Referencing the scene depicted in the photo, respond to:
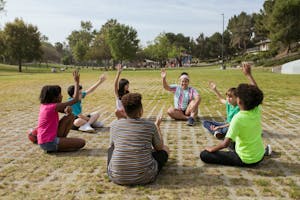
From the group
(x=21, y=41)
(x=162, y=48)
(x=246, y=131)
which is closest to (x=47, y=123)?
(x=246, y=131)

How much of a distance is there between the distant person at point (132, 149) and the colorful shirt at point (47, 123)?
1.68m

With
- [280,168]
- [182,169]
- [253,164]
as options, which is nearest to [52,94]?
[182,169]

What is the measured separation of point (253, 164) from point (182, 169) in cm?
103

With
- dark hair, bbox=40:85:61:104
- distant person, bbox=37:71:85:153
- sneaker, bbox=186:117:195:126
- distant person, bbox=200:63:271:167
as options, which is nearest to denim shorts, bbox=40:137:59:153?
distant person, bbox=37:71:85:153

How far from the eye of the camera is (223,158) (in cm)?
455

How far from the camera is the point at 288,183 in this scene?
3.91m

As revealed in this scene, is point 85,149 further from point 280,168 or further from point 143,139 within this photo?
point 280,168

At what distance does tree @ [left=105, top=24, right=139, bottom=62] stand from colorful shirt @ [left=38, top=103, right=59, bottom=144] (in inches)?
2881

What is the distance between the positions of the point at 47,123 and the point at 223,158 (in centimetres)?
292

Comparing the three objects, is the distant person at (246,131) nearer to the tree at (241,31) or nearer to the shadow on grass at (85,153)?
the shadow on grass at (85,153)

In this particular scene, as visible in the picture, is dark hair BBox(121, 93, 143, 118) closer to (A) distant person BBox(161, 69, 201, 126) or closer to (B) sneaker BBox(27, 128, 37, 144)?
(B) sneaker BBox(27, 128, 37, 144)

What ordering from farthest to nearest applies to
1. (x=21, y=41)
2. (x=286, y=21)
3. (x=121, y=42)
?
(x=121, y=42) < (x=21, y=41) < (x=286, y=21)

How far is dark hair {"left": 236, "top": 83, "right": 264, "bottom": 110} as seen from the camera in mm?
4188

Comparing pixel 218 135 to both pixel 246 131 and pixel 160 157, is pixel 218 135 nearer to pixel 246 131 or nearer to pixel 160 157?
pixel 246 131
